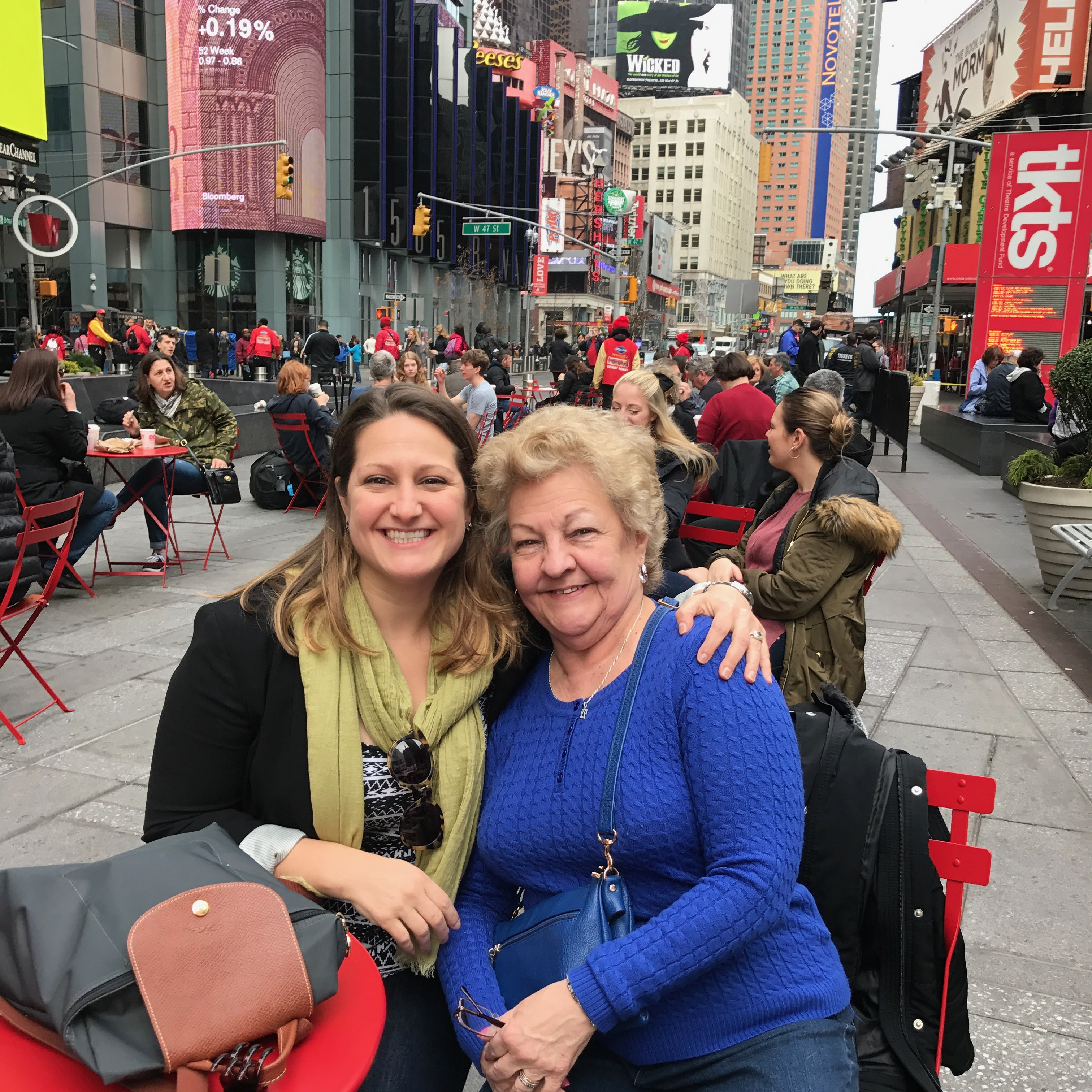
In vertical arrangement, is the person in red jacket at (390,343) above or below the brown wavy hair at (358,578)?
above

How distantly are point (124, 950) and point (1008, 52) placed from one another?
129ft

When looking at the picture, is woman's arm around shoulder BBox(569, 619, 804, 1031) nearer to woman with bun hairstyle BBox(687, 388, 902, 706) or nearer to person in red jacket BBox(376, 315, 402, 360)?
woman with bun hairstyle BBox(687, 388, 902, 706)

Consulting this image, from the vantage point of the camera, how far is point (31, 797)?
4121 mm

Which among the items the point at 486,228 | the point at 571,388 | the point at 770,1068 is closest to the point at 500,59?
the point at 486,228

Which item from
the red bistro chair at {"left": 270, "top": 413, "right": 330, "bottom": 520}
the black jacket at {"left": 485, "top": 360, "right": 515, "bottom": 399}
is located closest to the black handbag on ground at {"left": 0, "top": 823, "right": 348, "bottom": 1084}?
the red bistro chair at {"left": 270, "top": 413, "right": 330, "bottom": 520}

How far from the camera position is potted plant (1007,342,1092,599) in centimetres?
749

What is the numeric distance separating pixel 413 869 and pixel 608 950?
0.42 meters

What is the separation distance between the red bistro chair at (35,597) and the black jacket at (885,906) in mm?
4060

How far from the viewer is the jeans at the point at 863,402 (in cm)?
1925

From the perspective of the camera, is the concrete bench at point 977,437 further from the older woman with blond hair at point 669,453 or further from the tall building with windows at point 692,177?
the tall building with windows at point 692,177

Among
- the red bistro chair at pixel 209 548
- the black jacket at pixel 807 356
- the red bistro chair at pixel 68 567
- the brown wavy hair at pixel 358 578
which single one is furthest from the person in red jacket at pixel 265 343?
the brown wavy hair at pixel 358 578

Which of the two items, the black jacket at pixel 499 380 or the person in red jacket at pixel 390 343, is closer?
the black jacket at pixel 499 380

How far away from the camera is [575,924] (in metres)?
1.72

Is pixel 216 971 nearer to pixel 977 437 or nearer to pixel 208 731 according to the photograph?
pixel 208 731
